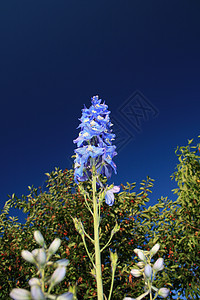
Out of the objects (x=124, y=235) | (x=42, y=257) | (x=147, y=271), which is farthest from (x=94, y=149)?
(x=124, y=235)

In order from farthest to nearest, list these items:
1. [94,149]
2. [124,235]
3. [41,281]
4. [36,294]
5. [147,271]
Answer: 1. [124,235]
2. [94,149]
3. [147,271]
4. [41,281]
5. [36,294]

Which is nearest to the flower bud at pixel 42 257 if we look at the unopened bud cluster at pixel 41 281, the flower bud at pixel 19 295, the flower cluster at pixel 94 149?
the unopened bud cluster at pixel 41 281

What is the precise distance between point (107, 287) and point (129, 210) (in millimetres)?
1629

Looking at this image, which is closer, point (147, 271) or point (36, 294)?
point (36, 294)

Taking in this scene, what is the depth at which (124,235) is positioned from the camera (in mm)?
5320

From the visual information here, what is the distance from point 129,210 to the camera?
556 centimetres

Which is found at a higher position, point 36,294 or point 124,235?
point 124,235

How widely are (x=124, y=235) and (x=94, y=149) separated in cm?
333

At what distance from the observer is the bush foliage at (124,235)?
15.6ft

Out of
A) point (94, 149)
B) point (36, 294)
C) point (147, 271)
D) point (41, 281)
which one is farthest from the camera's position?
point (94, 149)

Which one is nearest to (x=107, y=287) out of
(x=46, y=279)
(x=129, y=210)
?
(x=129, y=210)

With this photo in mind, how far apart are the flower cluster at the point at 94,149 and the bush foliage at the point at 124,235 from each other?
8.00ft

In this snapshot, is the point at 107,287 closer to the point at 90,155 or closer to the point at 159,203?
the point at 159,203

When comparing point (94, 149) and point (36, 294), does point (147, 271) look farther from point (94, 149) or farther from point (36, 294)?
point (94, 149)
